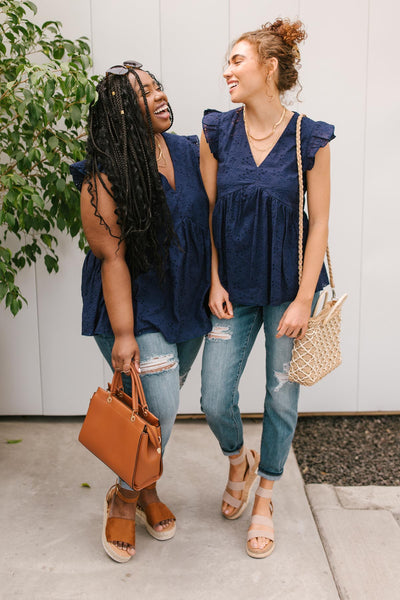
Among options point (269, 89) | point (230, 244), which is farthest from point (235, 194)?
point (269, 89)

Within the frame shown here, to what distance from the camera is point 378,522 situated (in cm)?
231

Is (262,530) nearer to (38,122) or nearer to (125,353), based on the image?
(125,353)

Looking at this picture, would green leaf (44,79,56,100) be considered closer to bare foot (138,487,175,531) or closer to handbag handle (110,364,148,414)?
handbag handle (110,364,148,414)

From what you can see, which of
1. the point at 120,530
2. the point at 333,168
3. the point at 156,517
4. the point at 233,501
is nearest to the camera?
the point at 120,530

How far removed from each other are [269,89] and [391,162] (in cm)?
122

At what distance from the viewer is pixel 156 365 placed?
6.41 ft

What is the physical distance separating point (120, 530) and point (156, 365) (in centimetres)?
60

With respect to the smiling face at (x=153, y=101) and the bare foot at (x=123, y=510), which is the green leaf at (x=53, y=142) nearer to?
the smiling face at (x=153, y=101)

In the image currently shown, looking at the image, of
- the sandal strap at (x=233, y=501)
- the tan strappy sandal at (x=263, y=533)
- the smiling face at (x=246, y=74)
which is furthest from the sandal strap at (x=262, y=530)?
the smiling face at (x=246, y=74)

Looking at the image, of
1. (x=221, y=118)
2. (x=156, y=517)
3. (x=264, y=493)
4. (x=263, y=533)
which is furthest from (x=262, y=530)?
(x=221, y=118)

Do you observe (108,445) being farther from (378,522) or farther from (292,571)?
(378,522)

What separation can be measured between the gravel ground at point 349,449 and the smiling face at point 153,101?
163 cm

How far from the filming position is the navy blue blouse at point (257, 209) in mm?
1887

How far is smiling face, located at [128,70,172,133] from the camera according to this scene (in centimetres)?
181
